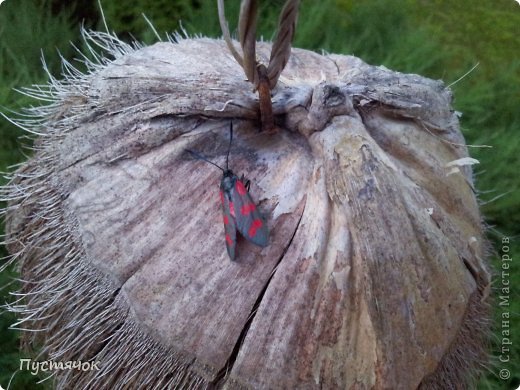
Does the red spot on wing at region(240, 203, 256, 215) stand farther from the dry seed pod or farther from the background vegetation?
the background vegetation

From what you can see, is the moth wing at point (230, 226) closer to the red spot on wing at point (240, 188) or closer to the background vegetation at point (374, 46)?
the red spot on wing at point (240, 188)

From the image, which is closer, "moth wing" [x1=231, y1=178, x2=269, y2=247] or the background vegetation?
"moth wing" [x1=231, y1=178, x2=269, y2=247]

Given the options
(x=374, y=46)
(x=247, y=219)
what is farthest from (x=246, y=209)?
(x=374, y=46)

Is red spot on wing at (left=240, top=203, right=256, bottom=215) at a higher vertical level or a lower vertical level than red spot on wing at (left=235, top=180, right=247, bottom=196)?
lower

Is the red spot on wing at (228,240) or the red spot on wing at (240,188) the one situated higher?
the red spot on wing at (240,188)

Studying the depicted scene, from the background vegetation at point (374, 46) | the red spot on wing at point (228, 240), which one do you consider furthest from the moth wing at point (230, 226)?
the background vegetation at point (374, 46)

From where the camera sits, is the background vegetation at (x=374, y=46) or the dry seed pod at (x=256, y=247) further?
the background vegetation at (x=374, y=46)

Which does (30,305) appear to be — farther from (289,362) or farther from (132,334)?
(289,362)

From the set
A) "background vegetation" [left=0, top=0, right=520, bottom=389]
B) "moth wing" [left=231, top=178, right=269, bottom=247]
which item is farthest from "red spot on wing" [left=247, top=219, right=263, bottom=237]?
"background vegetation" [left=0, top=0, right=520, bottom=389]
